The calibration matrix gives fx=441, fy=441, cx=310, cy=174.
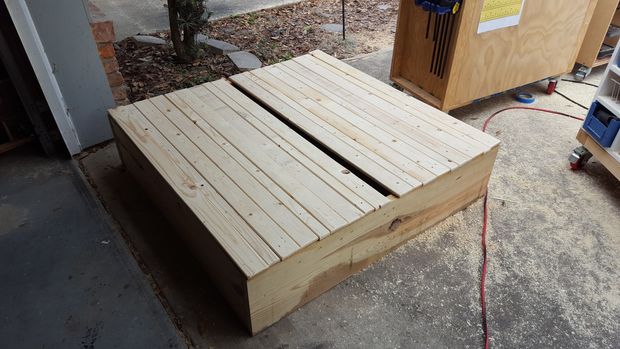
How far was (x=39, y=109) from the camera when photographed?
2.18m

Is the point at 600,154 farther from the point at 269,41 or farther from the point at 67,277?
the point at 269,41

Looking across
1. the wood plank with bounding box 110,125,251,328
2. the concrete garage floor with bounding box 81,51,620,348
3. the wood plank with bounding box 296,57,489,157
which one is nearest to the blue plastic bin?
the concrete garage floor with bounding box 81,51,620,348

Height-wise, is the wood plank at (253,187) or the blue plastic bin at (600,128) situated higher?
the wood plank at (253,187)

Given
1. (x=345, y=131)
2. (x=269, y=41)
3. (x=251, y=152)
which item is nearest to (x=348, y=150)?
(x=345, y=131)

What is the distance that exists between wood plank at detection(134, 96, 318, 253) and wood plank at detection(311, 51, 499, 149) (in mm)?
909

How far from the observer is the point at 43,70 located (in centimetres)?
203

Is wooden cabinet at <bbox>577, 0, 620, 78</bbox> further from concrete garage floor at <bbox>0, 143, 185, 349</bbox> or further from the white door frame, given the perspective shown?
the white door frame

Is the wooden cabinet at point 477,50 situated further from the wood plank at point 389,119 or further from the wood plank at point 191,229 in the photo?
the wood plank at point 191,229

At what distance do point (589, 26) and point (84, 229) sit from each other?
3.32 m

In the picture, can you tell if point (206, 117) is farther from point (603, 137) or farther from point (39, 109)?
point (603, 137)

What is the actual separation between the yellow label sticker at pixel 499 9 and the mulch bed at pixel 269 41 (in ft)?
4.39

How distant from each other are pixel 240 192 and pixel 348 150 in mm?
505

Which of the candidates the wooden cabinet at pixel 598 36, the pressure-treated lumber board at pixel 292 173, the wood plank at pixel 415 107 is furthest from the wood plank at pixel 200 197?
the wooden cabinet at pixel 598 36

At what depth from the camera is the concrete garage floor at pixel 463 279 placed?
1516 mm
